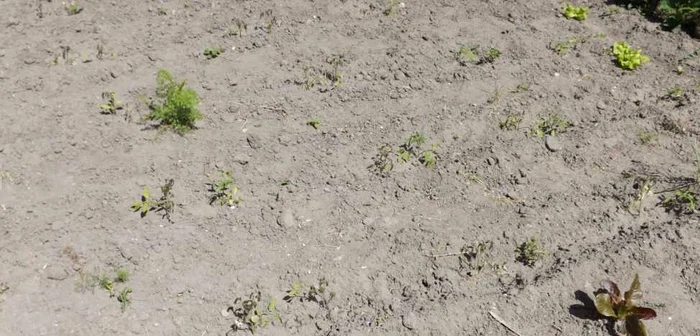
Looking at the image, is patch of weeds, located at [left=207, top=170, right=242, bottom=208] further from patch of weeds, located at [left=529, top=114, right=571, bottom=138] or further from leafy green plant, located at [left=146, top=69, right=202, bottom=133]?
patch of weeds, located at [left=529, top=114, right=571, bottom=138]

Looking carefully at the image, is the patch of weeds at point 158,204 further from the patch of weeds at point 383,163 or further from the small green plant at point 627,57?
the small green plant at point 627,57

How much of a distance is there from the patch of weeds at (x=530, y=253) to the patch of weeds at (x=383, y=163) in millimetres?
961

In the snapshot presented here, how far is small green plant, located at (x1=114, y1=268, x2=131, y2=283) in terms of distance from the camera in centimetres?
368

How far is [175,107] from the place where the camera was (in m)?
4.35

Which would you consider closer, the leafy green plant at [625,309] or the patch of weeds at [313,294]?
the leafy green plant at [625,309]

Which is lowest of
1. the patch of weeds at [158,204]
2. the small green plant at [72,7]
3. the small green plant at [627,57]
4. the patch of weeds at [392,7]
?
the patch of weeds at [158,204]

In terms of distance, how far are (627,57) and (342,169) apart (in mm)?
2459

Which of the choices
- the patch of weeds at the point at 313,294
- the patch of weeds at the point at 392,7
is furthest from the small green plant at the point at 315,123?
the patch of weeds at the point at 392,7

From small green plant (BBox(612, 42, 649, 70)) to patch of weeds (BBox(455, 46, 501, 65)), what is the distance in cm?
93

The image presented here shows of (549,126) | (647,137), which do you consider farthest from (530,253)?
(647,137)

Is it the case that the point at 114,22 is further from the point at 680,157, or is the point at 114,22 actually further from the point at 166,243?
the point at 680,157

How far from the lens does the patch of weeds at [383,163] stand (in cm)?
434

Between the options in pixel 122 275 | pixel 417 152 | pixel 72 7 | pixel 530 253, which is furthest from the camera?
pixel 72 7

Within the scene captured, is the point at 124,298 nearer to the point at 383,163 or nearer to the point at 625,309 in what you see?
the point at 383,163
